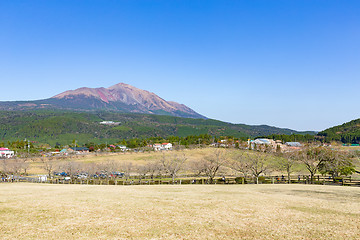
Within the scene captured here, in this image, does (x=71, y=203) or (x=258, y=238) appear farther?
(x=71, y=203)

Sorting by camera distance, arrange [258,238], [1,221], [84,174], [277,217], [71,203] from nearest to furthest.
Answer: [258,238]
[1,221]
[277,217]
[71,203]
[84,174]

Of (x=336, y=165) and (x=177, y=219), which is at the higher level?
(x=177, y=219)

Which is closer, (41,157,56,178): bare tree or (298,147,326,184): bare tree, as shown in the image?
(298,147,326,184): bare tree

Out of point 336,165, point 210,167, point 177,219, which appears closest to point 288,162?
point 336,165

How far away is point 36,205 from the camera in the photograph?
69.2ft

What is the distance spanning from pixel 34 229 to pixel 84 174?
6384cm

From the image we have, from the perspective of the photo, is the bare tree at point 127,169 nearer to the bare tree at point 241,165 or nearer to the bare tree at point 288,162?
the bare tree at point 241,165

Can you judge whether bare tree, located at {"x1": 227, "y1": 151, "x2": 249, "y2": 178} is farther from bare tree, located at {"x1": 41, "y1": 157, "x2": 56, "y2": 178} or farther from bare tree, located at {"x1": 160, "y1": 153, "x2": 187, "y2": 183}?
bare tree, located at {"x1": 41, "y1": 157, "x2": 56, "y2": 178}

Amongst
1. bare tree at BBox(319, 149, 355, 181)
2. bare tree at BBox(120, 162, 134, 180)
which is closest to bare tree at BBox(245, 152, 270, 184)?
bare tree at BBox(319, 149, 355, 181)

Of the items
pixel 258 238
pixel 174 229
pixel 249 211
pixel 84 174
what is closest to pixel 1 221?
pixel 174 229

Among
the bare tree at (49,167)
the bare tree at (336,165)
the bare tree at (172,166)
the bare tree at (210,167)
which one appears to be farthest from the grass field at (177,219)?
the bare tree at (49,167)

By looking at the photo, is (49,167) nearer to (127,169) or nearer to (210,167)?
(127,169)

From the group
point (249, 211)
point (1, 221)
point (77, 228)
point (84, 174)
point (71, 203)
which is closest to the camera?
point (77, 228)

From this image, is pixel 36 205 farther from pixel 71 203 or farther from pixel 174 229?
pixel 174 229
